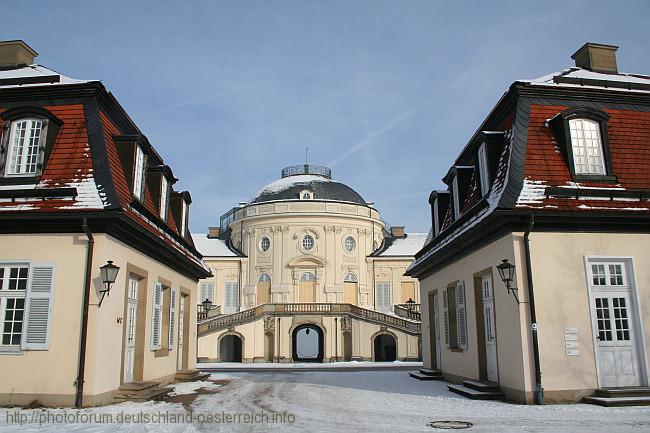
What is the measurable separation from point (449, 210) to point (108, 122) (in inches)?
435

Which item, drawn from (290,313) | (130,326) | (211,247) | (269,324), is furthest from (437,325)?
(211,247)

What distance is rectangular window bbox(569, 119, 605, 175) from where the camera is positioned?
13.6 metres

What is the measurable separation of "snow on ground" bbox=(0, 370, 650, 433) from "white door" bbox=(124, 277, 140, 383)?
1731mm

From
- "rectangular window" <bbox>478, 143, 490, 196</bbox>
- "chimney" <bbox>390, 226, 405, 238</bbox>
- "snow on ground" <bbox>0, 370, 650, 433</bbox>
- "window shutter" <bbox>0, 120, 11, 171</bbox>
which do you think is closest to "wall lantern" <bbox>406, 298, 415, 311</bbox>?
"chimney" <bbox>390, 226, 405, 238</bbox>

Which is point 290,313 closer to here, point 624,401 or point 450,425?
point 624,401

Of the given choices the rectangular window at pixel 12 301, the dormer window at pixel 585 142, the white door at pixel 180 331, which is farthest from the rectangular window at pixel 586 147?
the white door at pixel 180 331

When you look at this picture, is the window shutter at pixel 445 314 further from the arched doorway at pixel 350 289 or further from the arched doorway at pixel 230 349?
the arched doorway at pixel 350 289

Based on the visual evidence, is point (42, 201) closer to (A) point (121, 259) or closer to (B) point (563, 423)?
(A) point (121, 259)

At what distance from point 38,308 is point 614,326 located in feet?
39.9

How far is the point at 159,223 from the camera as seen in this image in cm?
1591

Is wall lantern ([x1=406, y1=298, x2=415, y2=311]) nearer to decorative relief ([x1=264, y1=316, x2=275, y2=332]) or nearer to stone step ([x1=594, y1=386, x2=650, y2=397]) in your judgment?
decorative relief ([x1=264, y1=316, x2=275, y2=332])

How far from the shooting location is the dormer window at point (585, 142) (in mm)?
13484

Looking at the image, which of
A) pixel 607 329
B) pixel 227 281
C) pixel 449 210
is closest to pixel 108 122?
pixel 449 210

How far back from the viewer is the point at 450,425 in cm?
977
